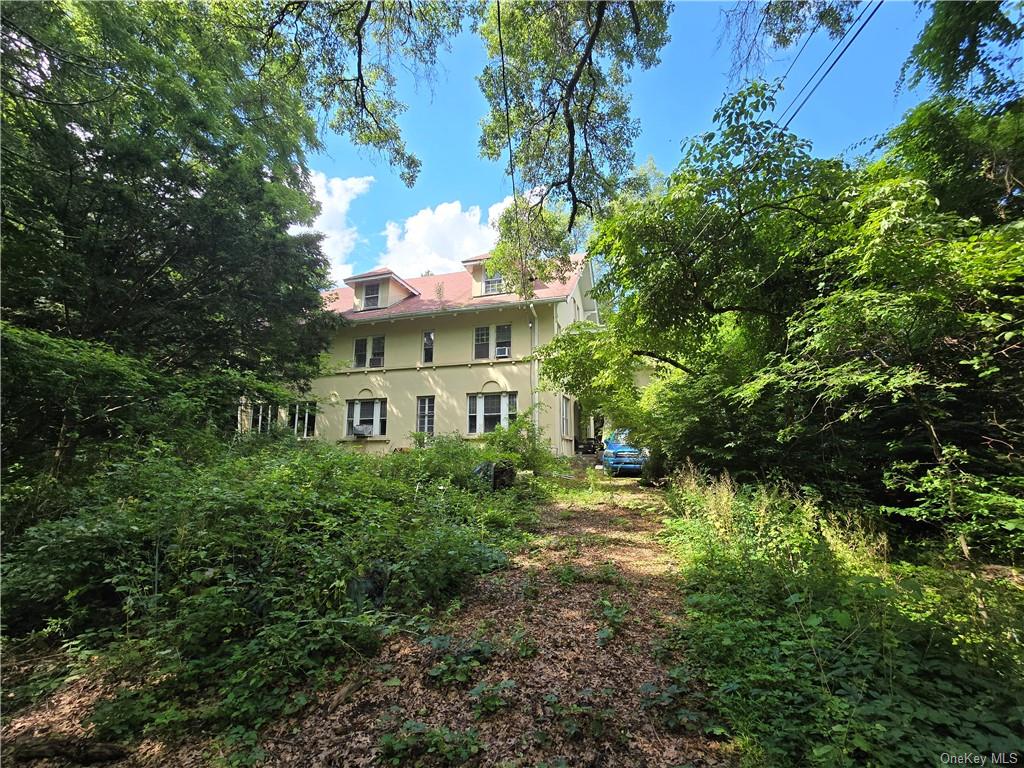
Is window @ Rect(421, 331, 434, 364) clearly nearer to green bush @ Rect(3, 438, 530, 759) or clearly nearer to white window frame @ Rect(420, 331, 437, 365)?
white window frame @ Rect(420, 331, 437, 365)

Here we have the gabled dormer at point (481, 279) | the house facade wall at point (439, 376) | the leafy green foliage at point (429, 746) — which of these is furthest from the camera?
the gabled dormer at point (481, 279)

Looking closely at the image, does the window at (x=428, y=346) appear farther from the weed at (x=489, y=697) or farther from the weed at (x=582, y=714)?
the weed at (x=582, y=714)

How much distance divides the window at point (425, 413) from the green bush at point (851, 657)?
45.8ft

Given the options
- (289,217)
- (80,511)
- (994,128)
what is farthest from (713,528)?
(289,217)

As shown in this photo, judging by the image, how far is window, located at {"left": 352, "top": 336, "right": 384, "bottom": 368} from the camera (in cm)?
1850

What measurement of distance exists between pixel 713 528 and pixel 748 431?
2871 mm

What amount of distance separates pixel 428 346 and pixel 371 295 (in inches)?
157

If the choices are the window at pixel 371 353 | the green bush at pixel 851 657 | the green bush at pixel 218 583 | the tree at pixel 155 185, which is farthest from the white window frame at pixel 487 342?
the green bush at pixel 851 657

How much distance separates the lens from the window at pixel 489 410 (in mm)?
16266

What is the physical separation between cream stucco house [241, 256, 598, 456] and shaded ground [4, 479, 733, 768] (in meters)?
11.5

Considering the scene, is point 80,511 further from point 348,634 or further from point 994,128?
point 994,128

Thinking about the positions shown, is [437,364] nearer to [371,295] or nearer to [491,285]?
[491,285]

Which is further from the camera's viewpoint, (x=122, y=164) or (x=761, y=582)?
(x=122, y=164)

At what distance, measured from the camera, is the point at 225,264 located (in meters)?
10.5
